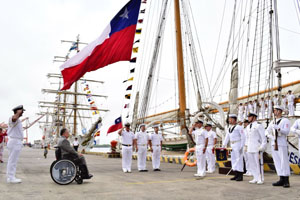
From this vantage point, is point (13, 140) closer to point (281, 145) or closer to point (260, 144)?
point (260, 144)

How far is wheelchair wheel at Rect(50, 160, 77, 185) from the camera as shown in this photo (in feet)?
20.1

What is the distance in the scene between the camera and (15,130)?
6566 mm

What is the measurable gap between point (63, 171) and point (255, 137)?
15.4ft

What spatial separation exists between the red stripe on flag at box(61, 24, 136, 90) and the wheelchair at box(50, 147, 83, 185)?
5141 millimetres

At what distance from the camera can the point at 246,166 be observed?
29.4ft

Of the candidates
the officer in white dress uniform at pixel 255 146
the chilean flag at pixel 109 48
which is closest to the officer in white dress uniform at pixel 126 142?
the chilean flag at pixel 109 48

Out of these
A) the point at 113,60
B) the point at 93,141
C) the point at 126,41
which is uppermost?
the point at 126,41

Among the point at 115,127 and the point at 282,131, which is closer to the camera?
the point at 282,131

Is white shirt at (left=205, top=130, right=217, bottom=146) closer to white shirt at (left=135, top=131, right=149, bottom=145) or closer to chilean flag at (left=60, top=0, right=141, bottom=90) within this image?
white shirt at (left=135, top=131, right=149, bottom=145)

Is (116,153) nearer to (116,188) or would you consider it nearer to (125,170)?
(125,170)

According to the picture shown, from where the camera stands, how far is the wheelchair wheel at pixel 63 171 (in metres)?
6.12

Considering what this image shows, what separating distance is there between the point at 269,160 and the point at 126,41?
6.90 meters

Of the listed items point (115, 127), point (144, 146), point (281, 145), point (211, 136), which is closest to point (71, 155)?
point (115, 127)

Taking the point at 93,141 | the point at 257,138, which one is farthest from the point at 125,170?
the point at 93,141
